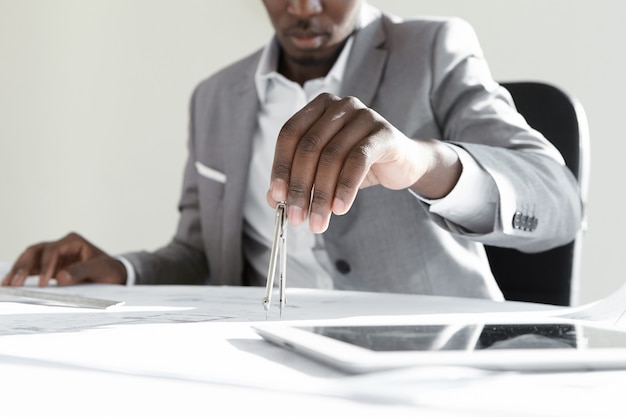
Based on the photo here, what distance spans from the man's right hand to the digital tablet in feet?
2.09

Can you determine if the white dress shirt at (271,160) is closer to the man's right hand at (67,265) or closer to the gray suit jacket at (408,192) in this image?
the gray suit jacket at (408,192)

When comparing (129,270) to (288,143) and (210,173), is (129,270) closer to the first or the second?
(210,173)

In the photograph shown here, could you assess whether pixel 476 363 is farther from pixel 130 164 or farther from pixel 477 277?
pixel 130 164

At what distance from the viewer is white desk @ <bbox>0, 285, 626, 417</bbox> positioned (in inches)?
11.5

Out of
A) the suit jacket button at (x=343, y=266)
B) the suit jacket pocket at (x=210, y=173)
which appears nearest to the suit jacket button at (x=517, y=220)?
the suit jacket button at (x=343, y=266)

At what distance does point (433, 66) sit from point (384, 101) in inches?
3.2

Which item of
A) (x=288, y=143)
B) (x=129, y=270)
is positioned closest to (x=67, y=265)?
(x=129, y=270)

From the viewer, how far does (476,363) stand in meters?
0.35

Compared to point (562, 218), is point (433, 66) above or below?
above

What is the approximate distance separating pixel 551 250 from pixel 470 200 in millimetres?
244

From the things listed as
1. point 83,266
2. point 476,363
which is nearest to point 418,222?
point 83,266

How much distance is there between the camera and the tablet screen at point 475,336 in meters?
0.39

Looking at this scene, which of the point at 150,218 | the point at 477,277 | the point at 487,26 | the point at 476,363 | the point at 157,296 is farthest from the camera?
the point at 150,218

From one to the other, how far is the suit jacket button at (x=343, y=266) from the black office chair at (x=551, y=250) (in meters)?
0.19
